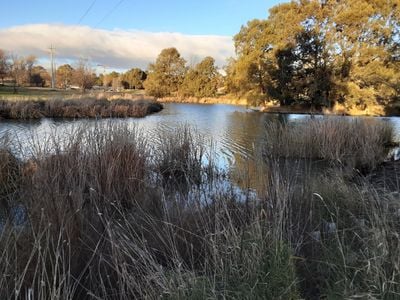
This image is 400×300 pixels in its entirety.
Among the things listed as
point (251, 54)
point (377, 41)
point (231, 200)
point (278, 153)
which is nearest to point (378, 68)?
point (377, 41)

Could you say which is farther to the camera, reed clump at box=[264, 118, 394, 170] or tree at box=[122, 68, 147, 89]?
tree at box=[122, 68, 147, 89]

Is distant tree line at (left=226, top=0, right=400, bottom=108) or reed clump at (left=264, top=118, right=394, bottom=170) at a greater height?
distant tree line at (left=226, top=0, right=400, bottom=108)

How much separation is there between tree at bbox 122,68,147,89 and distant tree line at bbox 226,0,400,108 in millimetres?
42615

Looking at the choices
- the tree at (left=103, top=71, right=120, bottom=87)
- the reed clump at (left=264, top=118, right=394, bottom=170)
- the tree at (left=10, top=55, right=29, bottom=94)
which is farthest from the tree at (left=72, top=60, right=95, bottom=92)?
the reed clump at (left=264, top=118, right=394, bottom=170)

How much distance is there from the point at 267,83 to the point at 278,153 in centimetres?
2519

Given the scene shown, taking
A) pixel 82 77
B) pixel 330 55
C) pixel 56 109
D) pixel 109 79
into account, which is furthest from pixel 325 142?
pixel 109 79

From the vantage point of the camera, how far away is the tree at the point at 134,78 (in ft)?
240

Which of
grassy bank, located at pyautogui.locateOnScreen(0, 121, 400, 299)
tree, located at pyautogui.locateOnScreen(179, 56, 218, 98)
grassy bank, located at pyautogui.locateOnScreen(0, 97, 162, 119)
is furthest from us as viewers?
tree, located at pyautogui.locateOnScreen(179, 56, 218, 98)

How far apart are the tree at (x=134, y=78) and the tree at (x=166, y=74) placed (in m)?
16.8

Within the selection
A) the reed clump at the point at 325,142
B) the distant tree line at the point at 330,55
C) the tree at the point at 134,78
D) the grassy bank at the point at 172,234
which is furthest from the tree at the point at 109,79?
the grassy bank at the point at 172,234

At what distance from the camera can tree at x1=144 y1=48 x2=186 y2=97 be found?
181 feet

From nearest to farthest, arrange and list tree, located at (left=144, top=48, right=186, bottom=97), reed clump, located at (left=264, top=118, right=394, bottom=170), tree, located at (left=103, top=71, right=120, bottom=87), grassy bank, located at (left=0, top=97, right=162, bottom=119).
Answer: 1. reed clump, located at (left=264, top=118, right=394, bottom=170)
2. grassy bank, located at (left=0, top=97, right=162, bottom=119)
3. tree, located at (left=144, top=48, right=186, bottom=97)
4. tree, located at (left=103, top=71, right=120, bottom=87)

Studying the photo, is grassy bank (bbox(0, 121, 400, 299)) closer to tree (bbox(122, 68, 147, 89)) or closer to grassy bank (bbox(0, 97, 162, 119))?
grassy bank (bbox(0, 97, 162, 119))

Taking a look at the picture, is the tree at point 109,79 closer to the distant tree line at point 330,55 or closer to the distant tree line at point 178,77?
the distant tree line at point 178,77
